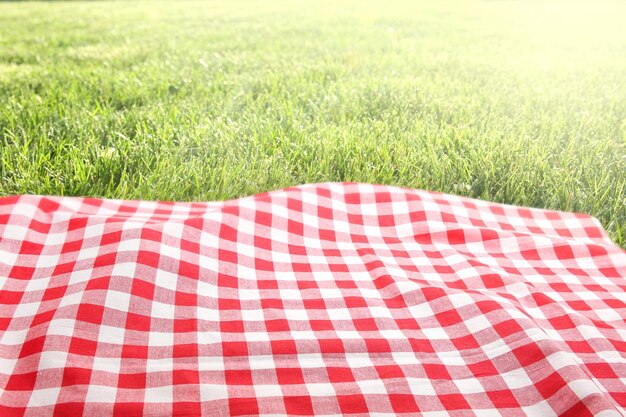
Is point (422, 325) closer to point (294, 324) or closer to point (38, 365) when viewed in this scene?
point (294, 324)

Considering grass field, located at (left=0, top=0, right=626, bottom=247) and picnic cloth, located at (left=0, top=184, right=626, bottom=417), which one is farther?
grass field, located at (left=0, top=0, right=626, bottom=247)

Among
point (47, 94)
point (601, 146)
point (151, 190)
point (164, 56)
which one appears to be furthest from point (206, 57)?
point (601, 146)

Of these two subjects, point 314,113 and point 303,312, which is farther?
point 314,113

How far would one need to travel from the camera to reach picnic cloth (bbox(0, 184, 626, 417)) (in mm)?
1381

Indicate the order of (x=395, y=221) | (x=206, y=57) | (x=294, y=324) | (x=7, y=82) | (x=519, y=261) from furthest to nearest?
(x=206, y=57) < (x=7, y=82) < (x=395, y=221) < (x=519, y=261) < (x=294, y=324)

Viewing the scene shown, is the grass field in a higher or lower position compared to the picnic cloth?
lower

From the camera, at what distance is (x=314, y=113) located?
3238 mm

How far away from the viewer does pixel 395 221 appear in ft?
7.16

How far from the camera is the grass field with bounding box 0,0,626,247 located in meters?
2.57

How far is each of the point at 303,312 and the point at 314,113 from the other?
5.58ft

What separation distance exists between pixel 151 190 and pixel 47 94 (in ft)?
4.24

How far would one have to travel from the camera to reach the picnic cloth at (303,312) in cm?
138

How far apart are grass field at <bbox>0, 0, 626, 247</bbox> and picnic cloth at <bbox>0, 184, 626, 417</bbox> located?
37cm

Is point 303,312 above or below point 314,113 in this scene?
above
